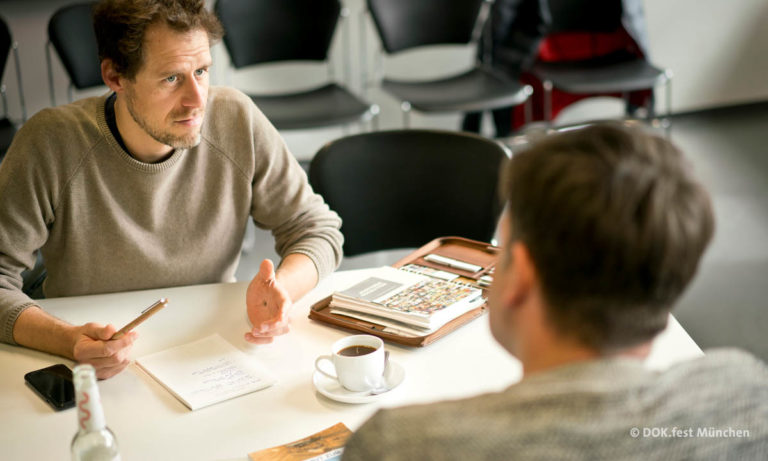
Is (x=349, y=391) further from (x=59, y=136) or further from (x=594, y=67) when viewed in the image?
(x=594, y=67)

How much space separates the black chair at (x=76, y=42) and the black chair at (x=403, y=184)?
1.85 meters

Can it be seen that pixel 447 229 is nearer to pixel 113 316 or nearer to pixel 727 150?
pixel 113 316

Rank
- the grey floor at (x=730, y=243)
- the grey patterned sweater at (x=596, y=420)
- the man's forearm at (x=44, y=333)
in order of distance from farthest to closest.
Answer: the grey floor at (x=730, y=243), the man's forearm at (x=44, y=333), the grey patterned sweater at (x=596, y=420)

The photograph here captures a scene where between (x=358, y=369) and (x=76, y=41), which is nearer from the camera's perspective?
(x=358, y=369)

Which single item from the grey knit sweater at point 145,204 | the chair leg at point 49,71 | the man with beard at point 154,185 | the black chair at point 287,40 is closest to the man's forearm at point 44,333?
the man with beard at point 154,185

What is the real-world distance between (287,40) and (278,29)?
7 cm

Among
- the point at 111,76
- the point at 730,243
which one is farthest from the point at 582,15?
the point at 111,76

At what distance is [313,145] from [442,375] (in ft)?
11.2

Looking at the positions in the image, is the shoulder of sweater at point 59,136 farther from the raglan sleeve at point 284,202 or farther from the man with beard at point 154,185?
the raglan sleeve at point 284,202

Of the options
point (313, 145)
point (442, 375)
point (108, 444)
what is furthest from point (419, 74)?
point (108, 444)

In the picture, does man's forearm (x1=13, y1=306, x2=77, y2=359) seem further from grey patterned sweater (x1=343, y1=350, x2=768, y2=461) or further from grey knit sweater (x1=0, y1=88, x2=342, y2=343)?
grey patterned sweater (x1=343, y1=350, x2=768, y2=461)

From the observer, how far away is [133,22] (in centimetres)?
169

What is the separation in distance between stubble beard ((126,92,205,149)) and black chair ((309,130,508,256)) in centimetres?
49

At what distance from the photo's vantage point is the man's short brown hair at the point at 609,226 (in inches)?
28.9
